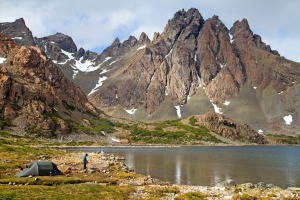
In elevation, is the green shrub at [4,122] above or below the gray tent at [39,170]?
above

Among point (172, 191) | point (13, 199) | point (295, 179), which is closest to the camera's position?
point (13, 199)

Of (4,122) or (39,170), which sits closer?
(39,170)

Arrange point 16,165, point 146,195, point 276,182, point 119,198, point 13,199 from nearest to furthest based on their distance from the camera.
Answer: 1. point 13,199
2. point 119,198
3. point 146,195
4. point 16,165
5. point 276,182

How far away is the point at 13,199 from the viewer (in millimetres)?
22891

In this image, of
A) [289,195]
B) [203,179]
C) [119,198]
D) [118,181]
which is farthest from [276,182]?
[119,198]

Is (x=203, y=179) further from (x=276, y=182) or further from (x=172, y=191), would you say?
(x=172, y=191)

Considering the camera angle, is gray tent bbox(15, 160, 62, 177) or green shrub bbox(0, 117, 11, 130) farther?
green shrub bbox(0, 117, 11, 130)

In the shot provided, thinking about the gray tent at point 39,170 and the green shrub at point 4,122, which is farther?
the green shrub at point 4,122

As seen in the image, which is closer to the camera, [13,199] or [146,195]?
[13,199]

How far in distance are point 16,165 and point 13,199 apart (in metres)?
24.6

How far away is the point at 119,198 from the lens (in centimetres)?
2767

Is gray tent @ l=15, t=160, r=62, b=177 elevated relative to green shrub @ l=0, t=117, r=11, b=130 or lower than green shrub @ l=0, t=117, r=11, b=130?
lower

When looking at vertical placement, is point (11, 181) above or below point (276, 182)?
above

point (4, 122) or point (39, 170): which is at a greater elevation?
point (4, 122)
